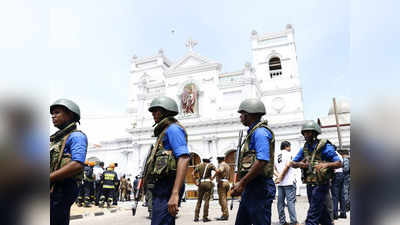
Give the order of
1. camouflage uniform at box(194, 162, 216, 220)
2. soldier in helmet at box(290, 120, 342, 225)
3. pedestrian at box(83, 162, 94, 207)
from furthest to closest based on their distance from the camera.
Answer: pedestrian at box(83, 162, 94, 207) < camouflage uniform at box(194, 162, 216, 220) < soldier in helmet at box(290, 120, 342, 225)

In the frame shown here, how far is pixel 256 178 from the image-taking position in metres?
2.87

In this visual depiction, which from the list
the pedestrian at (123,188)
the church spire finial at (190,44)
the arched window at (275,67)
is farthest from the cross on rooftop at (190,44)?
the pedestrian at (123,188)

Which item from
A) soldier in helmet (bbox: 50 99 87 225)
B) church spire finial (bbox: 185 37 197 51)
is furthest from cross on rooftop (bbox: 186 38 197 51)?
soldier in helmet (bbox: 50 99 87 225)

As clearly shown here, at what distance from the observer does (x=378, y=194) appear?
1047mm

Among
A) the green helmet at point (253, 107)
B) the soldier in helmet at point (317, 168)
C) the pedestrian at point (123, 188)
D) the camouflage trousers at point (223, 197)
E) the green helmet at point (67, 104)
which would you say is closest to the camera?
the green helmet at point (67, 104)

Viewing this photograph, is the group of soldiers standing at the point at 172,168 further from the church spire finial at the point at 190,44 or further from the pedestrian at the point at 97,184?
the church spire finial at the point at 190,44

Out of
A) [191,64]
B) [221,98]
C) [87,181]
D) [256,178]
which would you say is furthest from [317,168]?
[191,64]

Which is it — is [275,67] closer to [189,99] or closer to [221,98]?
[221,98]

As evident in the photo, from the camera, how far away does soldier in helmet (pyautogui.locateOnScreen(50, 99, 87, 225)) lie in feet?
6.92

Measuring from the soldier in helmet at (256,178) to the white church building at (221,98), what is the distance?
635 inches

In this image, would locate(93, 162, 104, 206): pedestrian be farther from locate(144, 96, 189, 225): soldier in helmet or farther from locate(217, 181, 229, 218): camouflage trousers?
locate(144, 96, 189, 225): soldier in helmet

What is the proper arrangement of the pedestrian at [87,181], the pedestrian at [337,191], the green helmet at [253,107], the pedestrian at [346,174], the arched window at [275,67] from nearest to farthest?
the green helmet at [253,107] < the pedestrian at [337,191] < the pedestrian at [346,174] < the pedestrian at [87,181] < the arched window at [275,67]

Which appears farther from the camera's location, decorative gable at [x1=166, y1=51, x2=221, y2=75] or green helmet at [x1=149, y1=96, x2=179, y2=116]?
decorative gable at [x1=166, y1=51, x2=221, y2=75]

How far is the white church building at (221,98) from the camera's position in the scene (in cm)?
1972
